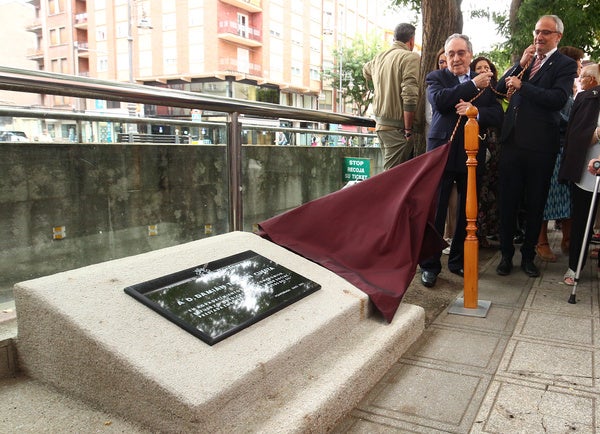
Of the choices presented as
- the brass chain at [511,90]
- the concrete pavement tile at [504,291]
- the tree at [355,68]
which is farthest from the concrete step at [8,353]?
the tree at [355,68]

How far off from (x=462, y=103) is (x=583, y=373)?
82.7 inches

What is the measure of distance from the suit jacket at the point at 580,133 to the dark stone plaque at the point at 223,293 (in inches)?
103

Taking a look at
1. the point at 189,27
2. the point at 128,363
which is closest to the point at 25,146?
the point at 128,363

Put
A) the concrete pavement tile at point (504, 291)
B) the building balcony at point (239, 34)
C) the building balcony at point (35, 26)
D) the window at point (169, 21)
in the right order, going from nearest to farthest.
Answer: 1. the concrete pavement tile at point (504, 291)
2. the window at point (169, 21)
3. the building balcony at point (239, 34)
4. the building balcony at point (35, 26)

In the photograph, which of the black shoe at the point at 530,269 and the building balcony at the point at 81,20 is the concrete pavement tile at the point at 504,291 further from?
the building balcony at the point at 81,20

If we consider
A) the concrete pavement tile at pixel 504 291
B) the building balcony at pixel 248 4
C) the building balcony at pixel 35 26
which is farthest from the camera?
the building balcony at pixel 35 26

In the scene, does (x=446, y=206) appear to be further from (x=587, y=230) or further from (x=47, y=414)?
(x=47, y=414)

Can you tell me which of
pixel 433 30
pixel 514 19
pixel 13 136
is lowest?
pixel 13 136

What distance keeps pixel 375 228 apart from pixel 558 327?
1255 mm

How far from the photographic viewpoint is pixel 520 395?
2275 millimetres

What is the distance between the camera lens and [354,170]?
544 centimetres

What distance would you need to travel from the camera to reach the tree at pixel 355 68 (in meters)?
42.8

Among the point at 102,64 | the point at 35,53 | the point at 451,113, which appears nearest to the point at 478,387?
the point at 451,113

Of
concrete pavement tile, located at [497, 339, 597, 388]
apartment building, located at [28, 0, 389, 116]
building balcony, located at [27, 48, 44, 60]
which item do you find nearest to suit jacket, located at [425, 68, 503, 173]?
concrete pavement tile, located at [497, 339, 597, 388]
